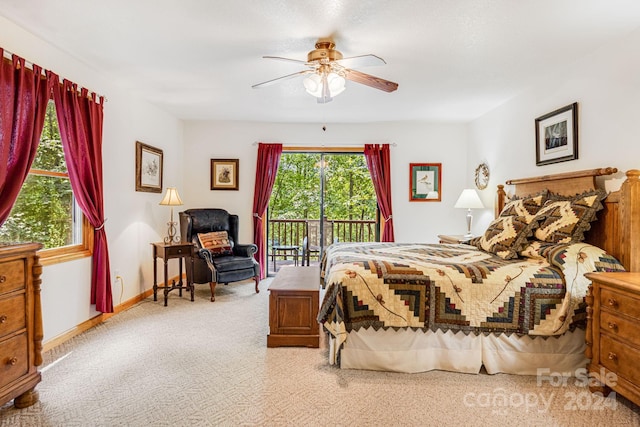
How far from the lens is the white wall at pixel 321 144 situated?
17.4 ft

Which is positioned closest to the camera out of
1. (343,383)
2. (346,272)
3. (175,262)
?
(343,383)

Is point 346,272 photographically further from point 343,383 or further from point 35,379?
point 35,379

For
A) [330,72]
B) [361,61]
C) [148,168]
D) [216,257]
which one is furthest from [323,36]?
[216,257]

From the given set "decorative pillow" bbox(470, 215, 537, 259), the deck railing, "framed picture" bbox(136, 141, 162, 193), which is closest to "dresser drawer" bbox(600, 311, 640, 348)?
"decorative pillow" bbox(470, 215, 537, 259)

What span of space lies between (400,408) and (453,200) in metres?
3.98

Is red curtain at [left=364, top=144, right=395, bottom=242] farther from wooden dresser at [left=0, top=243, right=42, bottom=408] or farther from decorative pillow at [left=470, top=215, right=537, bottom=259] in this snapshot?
wooden dresser at [left=0, top=243, right=42, bottom=408]

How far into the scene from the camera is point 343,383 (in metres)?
2.24

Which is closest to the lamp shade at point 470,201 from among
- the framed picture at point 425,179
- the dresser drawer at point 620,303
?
the framed picture at point 425,179

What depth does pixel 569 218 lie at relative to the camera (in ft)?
8.40

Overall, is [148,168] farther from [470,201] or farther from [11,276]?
[470,201]

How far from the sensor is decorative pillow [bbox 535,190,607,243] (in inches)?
97.7

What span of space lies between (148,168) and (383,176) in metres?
3.30

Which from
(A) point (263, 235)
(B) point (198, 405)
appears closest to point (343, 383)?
(B) point (198, 405)

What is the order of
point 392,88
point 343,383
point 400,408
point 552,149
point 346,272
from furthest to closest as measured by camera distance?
point 552,149 < point 392,88 < point 346,272 < point 343,383 < point 400,408
